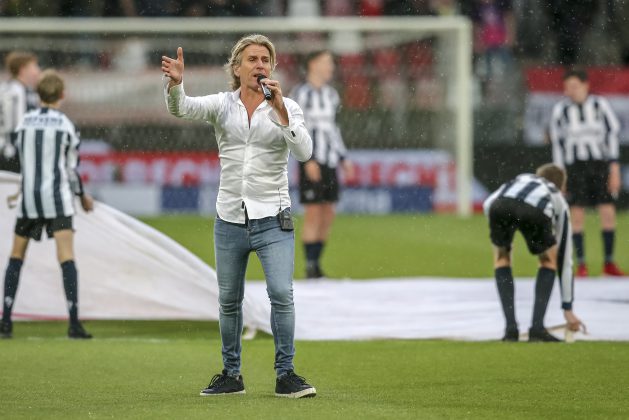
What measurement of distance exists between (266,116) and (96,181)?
12209 millimetres

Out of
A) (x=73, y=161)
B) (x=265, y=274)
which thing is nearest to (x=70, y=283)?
(x=73, y=161)

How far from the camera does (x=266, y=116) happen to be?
6043mm

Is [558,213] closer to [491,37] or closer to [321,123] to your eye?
[321,123]

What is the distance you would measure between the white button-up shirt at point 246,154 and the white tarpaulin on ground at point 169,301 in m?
2.44

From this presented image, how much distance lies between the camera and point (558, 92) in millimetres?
19484

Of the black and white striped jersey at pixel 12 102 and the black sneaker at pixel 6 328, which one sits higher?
the black and white striped jersey at pixel 12 102

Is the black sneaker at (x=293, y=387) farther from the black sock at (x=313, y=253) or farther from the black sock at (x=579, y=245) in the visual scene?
the black sock at (x=579, y=245)

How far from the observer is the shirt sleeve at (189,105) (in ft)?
19.3

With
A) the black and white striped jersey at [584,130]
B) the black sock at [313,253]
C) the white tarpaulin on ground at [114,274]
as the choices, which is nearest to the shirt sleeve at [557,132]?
the black and white striped jersey at [584,130]

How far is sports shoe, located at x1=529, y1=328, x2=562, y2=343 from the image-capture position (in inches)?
327

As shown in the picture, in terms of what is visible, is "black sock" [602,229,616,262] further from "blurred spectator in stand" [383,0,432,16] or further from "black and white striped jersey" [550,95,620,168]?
"blurred spectator in stand" [383,0,432,16]

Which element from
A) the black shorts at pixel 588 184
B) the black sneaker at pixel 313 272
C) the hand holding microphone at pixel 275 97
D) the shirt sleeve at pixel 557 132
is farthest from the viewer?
the shirt sleeve at pixel 557 132

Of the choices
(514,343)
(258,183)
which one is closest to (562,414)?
(258,183)

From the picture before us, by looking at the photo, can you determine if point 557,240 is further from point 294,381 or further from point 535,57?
point 535,57
